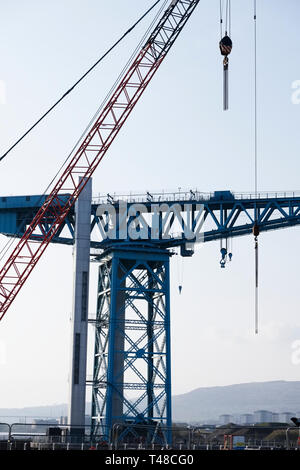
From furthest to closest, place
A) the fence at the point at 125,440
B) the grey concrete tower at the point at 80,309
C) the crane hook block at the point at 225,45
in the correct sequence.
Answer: the grey concrete tower at the point at 80,309
the crane hook block at the point at 225,45
the fence at the point at 125,440

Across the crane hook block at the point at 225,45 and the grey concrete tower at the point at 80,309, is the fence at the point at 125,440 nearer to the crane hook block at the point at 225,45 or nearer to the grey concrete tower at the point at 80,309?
the grey concrete tower at the point at 80,309

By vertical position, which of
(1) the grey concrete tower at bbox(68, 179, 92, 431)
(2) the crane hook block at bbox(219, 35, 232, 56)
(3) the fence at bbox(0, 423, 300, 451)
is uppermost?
(2) the crane hook block at bbox(219, 35, 232, 56)

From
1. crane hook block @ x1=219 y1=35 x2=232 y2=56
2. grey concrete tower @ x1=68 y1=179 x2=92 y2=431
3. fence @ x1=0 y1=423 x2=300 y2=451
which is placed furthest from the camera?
grey concrete tower @ x1=68 y1=179 x2=92 y2=431

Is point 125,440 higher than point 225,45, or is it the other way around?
point 225,45

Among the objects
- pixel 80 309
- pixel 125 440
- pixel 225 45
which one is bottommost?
pixel 125 440

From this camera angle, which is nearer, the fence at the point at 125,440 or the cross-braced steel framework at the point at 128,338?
the fence at the point at 125,440

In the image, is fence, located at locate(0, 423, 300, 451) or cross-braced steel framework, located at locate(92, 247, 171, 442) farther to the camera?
cross-braced steel framework, located at locate(92, 247, 171, 442)

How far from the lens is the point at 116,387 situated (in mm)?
99875

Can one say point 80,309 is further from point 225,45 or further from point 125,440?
point 225,45

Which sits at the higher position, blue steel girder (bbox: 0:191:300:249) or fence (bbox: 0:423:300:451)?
blue steel girder (bbox: 0:191:300:249)

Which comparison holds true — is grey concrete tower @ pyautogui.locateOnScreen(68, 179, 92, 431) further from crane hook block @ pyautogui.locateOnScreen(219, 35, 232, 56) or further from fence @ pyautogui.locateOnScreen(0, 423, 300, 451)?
crane hook block @ pyautogui.locateOnScreen(219, 35, 232, 56)

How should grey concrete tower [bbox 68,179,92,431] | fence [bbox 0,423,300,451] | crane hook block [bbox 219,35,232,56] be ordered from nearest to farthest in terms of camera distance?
fence [bbox 0,423,300,451] < crane hook block [bbox 219,35,232,56] < grey concrete tower [bbox 68,179,92,431]

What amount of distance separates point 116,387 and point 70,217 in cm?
2259
